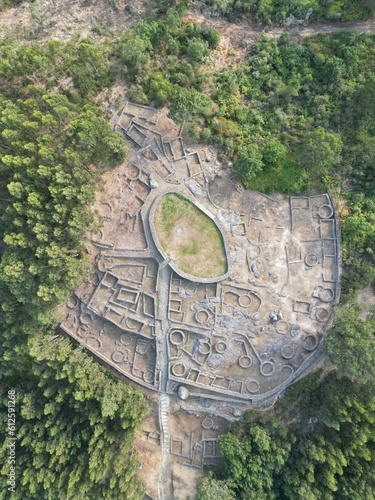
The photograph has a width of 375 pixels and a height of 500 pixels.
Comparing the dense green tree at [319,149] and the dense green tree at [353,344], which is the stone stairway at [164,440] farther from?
the dense green tree at [319,149]

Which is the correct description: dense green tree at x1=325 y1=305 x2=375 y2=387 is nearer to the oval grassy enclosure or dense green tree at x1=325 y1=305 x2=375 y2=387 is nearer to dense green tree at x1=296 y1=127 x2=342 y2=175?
the oval grassy enclosure

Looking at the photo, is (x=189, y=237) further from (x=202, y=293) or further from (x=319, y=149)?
(x=319, y=149)

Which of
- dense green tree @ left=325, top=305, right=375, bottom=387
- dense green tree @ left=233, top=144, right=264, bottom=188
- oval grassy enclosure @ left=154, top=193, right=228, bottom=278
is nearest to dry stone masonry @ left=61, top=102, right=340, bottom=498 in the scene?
oval grassy enclosure @ left=154, top=193, right=228, bottom=278

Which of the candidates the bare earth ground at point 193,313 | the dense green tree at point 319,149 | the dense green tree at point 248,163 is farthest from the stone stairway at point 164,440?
the dense green tree at point 319,149

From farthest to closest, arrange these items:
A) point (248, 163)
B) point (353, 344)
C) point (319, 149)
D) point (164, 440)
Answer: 1. point (164, 440)
2. point (248, 163)
3. point (319, 149)
4. point (353, 344)

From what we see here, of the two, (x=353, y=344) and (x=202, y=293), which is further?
(x=202, y=293)

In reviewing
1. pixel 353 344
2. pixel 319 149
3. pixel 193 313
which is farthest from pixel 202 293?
pixel 319 149

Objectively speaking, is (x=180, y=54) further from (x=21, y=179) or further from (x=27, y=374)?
(x=27, y=374)

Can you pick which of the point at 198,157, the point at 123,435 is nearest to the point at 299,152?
the point at 198,157
